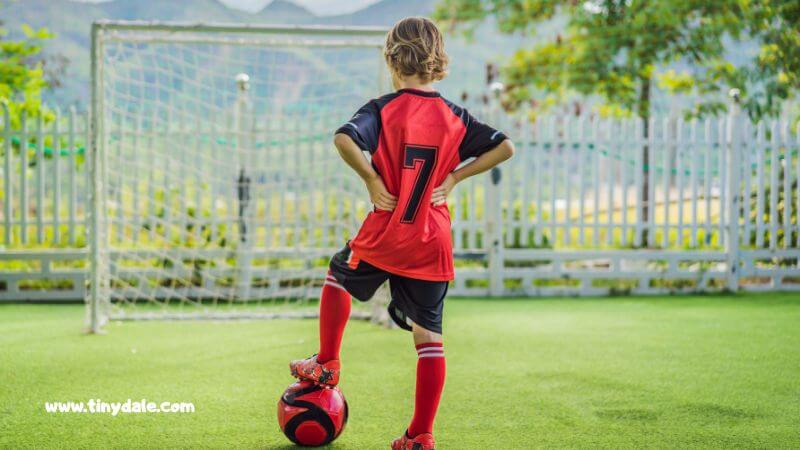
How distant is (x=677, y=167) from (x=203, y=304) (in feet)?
15.1

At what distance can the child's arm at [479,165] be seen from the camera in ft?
8.71

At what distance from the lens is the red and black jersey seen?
8.36ft

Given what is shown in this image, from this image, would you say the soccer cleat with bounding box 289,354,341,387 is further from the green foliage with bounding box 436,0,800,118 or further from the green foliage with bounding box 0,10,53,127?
the green foliage with bounding box 436,0,800,118

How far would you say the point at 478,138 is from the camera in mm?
2695

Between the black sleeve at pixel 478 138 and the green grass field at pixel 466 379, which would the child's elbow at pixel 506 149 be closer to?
the black sleeve at pixel 478 138

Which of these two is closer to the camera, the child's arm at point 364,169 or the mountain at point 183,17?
the child's arm at point 364,169

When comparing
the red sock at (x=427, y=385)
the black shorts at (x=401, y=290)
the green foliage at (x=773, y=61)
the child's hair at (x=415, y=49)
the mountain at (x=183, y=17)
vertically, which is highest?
the mountain at (x=183, y=17)

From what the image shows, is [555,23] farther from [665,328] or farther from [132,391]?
[132,391]

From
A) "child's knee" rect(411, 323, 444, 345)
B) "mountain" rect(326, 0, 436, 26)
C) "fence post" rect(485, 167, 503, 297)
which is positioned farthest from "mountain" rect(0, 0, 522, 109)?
"child's knee" rect(411, 323, 444, 345)

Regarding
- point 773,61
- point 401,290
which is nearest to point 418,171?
point 401,290

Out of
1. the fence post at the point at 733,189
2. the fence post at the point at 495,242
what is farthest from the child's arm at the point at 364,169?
the fence post at the point at 733,189

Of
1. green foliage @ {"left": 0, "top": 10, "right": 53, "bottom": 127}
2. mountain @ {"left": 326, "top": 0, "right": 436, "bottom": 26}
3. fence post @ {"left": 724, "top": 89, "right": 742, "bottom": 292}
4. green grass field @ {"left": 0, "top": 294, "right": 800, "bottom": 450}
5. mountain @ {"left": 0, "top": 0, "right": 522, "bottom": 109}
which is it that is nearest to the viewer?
green grass field @ {"left": 0, "top": 294, "right": 800, "bottom": 450}

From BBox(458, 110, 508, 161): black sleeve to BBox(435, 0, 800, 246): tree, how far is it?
29.6 feet

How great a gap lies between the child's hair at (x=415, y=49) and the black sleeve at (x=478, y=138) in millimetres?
218
